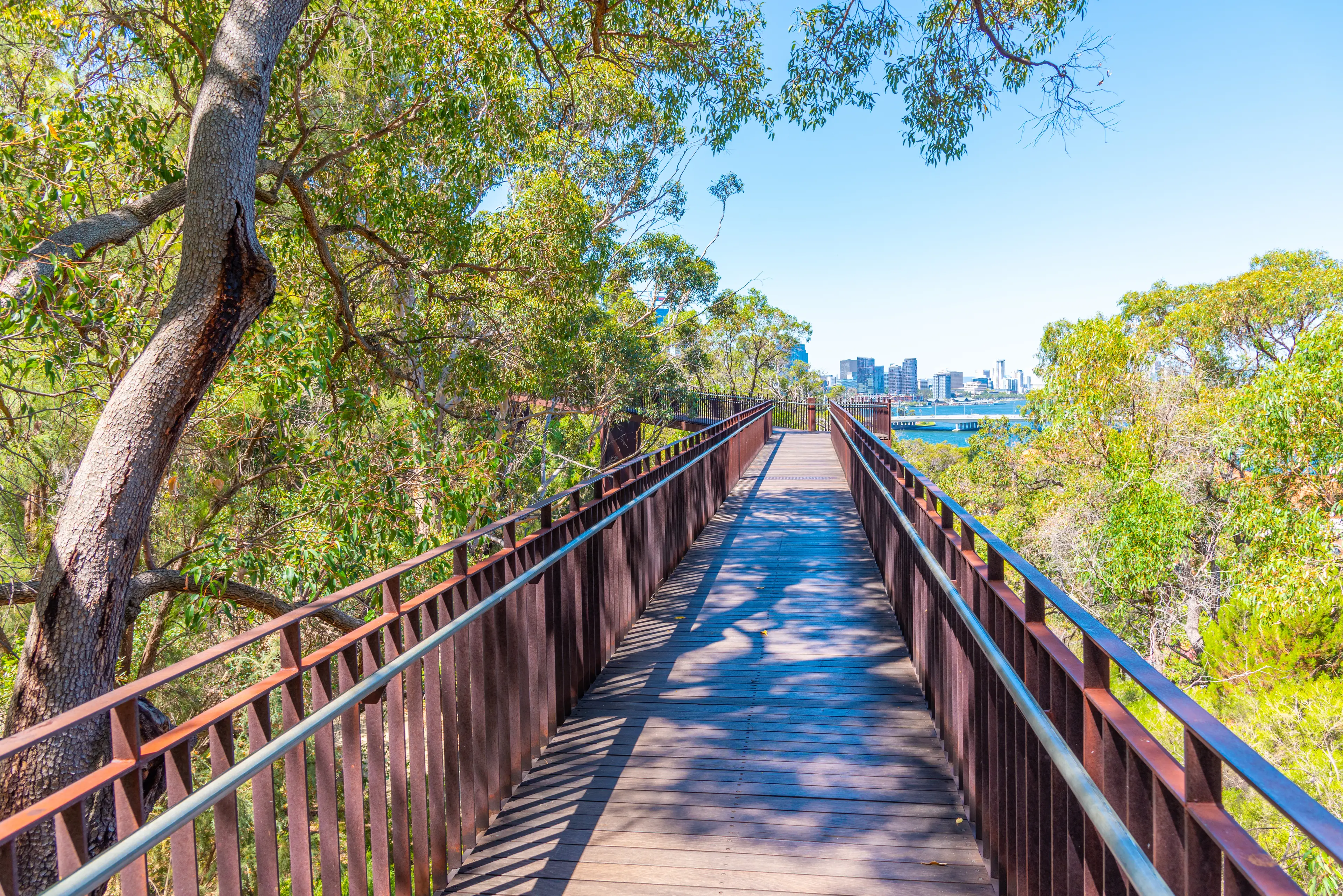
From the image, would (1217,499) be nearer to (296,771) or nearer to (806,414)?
(806,414)

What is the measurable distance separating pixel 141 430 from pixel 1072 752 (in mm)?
6029

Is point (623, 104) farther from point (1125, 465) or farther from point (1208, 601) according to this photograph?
point (1208, 601)

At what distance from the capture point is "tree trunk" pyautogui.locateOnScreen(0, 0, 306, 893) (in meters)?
5.36

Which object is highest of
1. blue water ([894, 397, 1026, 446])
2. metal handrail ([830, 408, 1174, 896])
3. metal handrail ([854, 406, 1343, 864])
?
metal handrail ([854, 406, 1343, 864])

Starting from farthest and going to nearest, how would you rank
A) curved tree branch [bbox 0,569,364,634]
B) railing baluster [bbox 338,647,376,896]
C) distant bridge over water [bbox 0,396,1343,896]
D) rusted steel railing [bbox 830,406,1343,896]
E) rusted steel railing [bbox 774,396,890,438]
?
rusted steel railing [bbox 774,396,890,438] < curved tree branch [bbox 0,569,364,634] < railing baluster [bbox 338,647,376,896] < distant bridge over water [bbox 0,396,1343,896] < rusted steel railing [bbox 830,406,1343,896]

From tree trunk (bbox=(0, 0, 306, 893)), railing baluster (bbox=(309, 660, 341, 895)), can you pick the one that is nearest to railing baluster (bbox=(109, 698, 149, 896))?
railing baluster (bbox=(309, 660, 341, 895))

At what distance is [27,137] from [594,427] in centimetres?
1983

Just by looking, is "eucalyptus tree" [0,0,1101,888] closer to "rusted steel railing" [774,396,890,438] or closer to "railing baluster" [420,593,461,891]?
"railing baluster" [420,593,461,891]

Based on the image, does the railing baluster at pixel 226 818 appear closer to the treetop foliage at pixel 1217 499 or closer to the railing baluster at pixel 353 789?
the railing baluster at pixel 353 789

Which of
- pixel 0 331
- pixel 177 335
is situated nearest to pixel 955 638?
pixel 177 335

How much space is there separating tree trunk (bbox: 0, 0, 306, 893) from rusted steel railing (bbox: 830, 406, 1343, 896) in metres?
5.09

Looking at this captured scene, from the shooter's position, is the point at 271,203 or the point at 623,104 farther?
the point at 623,104

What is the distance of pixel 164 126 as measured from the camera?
8258 mm

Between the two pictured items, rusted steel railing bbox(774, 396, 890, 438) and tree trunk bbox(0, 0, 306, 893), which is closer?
tree trunk bbox(0, 0, 306, 893)
